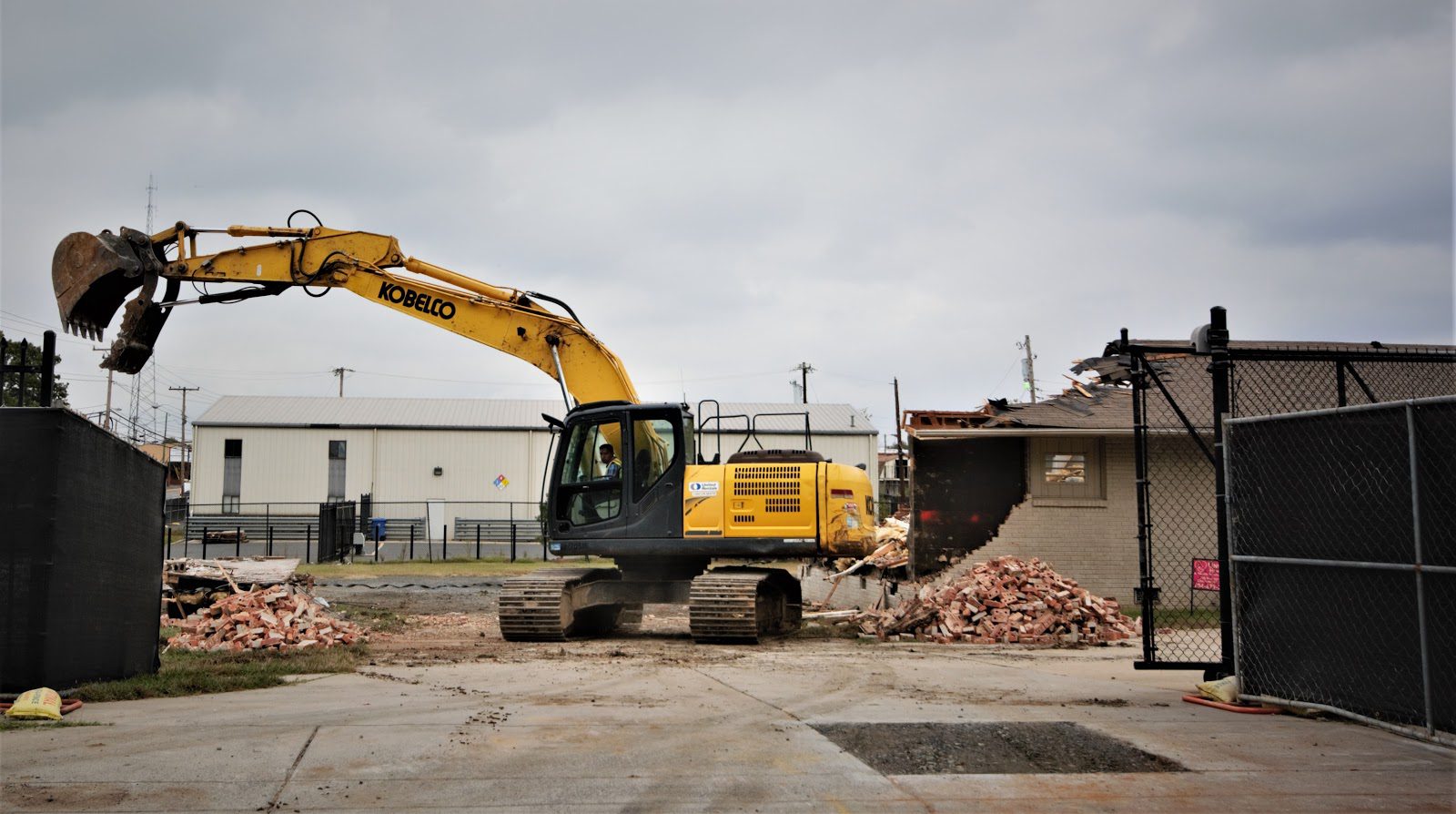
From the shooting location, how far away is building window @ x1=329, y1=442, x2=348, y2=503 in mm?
45812

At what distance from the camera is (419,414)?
48.5 meters

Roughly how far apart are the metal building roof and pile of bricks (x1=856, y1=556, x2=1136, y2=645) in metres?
31.0

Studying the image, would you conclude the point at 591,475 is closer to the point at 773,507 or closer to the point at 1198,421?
the point at 773,507

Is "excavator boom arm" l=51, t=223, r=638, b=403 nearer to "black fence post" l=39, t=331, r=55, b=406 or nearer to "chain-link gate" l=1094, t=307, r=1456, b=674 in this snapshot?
"black fence post" l=39, t=331, r=55, b=406

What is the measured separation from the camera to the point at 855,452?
158ft

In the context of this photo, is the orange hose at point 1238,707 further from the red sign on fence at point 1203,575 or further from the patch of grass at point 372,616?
the patch of grass at point 372,616

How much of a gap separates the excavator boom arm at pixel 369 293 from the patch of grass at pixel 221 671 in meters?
3.99

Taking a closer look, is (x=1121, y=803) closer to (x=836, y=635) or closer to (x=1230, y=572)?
(x=1230, y=572)

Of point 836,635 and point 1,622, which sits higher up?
point 1,622

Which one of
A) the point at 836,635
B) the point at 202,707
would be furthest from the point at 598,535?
the point at 202,707

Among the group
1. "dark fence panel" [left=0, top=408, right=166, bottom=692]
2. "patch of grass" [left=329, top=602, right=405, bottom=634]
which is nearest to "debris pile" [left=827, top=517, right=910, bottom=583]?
"patch of grass" [left=329, top=602, right=405, bottom=634]

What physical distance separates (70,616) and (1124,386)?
50.7 feet

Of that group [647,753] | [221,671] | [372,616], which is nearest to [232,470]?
[372,616]

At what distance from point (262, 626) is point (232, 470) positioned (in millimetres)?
36907
